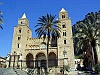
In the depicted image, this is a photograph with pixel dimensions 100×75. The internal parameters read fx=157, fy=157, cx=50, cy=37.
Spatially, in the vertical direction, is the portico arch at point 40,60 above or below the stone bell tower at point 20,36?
below

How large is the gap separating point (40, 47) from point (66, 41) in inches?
372

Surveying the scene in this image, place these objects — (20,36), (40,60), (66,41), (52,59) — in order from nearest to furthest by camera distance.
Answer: (66,41)
(52,59)
(40,60)
(20,36)

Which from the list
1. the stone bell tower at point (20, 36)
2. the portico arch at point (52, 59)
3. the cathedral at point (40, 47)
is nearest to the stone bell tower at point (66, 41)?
the cathedral at point (40, 47)

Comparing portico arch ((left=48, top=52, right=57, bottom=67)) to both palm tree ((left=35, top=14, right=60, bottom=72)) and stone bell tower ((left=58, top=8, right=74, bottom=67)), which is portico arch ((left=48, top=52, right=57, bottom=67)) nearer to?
stone bell tower ((left=58, top=8, right=74, bottom=67))

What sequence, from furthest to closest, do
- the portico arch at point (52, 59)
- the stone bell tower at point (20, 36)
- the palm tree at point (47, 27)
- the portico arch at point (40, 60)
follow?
the stone bell tower at point (20, 36) < the portico arch at point (40, 60) < the portico arch at point (52, 59) < the palm tree at point (47, 27)

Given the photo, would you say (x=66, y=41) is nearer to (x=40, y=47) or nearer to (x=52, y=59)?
(x=52, y=59)

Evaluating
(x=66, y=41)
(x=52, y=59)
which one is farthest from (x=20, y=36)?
(x=66, y=41)

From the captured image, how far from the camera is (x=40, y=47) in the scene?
54.6 m

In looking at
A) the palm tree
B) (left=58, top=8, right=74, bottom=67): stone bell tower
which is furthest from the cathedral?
the palm tree

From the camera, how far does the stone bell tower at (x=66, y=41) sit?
49.4m

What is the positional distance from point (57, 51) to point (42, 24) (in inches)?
622

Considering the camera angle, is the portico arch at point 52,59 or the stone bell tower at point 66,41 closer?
the stone bell tower at point 66,41

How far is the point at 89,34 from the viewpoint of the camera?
28266mm

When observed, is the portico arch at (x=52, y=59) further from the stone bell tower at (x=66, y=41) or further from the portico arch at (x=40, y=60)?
the stone bell tower at (x=66, y=41)
